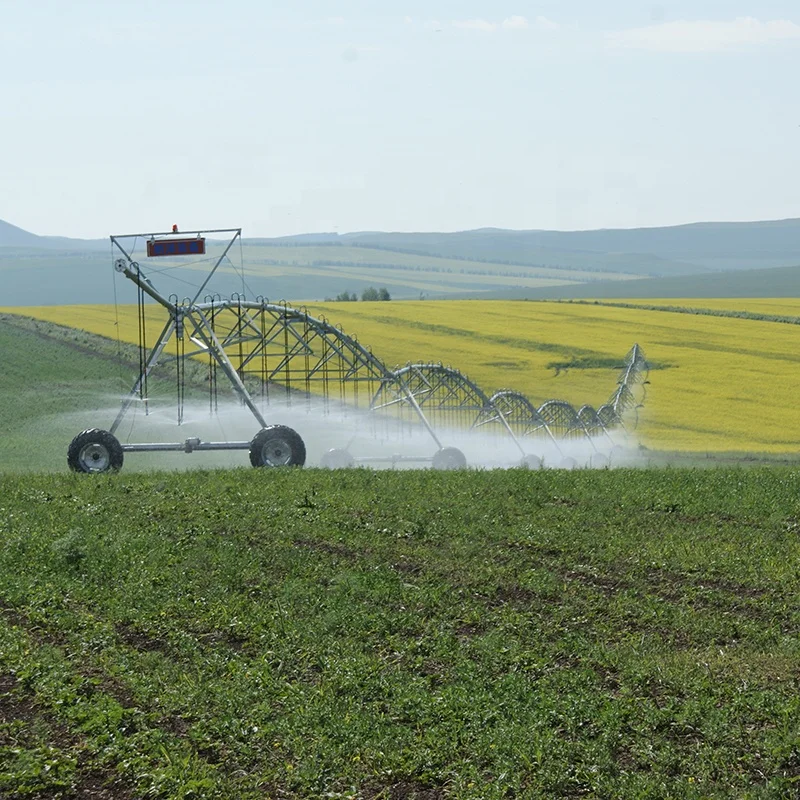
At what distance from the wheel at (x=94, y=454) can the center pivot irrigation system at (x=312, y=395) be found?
0.02m

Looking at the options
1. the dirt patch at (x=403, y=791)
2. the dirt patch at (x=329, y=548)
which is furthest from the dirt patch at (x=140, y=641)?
the dirt patch at (x=329, y=548)

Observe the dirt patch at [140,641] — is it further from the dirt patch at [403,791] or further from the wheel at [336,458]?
the wheel at [336,458]

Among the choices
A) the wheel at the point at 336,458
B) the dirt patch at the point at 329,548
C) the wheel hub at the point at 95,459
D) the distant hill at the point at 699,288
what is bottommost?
the wheel at the point at 336,458

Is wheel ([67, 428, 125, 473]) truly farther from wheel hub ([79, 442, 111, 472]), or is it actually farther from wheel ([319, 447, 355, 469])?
wheel ([319, 447, 355, 469])

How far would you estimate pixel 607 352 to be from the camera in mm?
64438

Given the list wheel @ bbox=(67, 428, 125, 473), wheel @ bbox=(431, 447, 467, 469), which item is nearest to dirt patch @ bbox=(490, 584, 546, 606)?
wheel @ bbox=(67, 428, 125, 473)

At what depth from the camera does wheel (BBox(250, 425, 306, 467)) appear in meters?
31.3

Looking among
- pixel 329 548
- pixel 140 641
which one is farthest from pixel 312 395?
pixel 140 641

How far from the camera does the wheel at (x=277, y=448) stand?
103 ft

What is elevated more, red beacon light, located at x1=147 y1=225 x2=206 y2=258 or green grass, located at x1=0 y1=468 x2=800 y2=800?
red beacon light, located at x1=147 y1=225 x2=206 y2=258

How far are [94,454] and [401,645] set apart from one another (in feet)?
60.4

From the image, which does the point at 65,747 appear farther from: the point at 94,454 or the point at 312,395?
the point at 312,395

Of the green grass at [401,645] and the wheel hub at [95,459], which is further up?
the green grass at [401,645]

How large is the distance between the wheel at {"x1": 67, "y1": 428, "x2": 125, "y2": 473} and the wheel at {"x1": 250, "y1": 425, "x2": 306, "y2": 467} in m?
3.25
